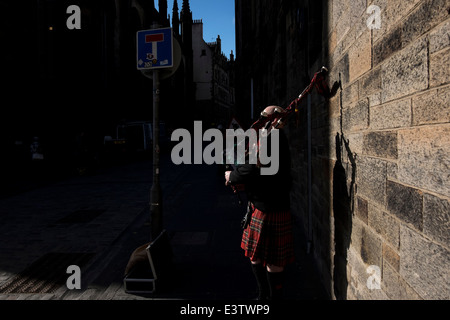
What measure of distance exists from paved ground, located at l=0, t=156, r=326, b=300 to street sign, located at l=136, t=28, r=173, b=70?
102 inches

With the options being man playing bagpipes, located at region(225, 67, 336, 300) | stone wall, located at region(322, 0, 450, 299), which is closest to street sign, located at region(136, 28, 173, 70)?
man playing bagpipes, located at region(225, 67, 336, 300)

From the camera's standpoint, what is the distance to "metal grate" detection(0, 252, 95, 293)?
3.75 m

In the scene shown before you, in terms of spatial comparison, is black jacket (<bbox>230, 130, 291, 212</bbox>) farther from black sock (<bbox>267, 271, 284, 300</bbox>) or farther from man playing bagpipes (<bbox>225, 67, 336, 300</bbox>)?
black sock (<bbox>267, 271, 284, 300</bbox>)

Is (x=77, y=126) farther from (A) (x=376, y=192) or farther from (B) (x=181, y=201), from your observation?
(A) (x=376, y=192)

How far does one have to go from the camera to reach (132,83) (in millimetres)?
30094

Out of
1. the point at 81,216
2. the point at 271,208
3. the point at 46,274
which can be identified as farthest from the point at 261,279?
the point at 81,216

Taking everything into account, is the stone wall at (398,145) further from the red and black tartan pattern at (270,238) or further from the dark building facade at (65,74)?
the dark building facade at (65,74)

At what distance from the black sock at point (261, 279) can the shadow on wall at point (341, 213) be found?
0.68 meters

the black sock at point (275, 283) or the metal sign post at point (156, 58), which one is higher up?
the metal sign post at point (156, 58)

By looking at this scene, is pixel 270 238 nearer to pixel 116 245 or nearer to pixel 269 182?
pixel 269 182

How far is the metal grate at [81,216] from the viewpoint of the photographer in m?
6.69

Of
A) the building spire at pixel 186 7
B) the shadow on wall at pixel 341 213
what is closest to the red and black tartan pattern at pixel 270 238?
the shadow on wall at pixel 341 213

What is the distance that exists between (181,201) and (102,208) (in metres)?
1.94

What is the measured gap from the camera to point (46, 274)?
412 centimetres
